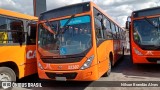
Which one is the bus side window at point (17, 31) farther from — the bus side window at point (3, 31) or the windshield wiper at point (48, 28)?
the windshield wiper at point (48, 28)

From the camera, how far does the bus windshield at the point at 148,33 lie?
8734mm

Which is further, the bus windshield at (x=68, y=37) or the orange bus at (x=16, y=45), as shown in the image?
the orange bus at (x=16, y=45)

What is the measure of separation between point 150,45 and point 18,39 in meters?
5.54

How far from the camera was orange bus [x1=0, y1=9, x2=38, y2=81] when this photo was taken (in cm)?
661

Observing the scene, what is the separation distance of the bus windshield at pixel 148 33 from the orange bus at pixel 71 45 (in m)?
2.78

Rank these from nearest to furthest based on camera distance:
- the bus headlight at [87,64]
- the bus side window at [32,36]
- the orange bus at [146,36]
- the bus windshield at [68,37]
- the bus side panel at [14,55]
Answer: the bus headlight at [87,64], the bus windshield at [68,37], the bus side panel at [14,55], the bus side window at [32,36], the orange bus at [146,36]

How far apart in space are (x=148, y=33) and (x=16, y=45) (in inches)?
222

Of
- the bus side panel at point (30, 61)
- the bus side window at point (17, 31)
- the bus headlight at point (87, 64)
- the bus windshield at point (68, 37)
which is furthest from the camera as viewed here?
the bus side panel at point (30, 61)

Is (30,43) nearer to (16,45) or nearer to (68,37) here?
(16,45)

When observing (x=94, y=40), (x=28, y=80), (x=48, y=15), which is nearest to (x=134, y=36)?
(x=94, y=40)

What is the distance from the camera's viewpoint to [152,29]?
8914mm

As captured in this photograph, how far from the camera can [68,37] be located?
21.4 feet

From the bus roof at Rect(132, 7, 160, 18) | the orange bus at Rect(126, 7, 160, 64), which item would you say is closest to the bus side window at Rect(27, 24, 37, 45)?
the orange bus at Rect(126, 7, 160, 64)

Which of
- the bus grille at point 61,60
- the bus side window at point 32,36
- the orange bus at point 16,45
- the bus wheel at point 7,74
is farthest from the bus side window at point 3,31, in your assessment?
the bus grille at point 61,60
